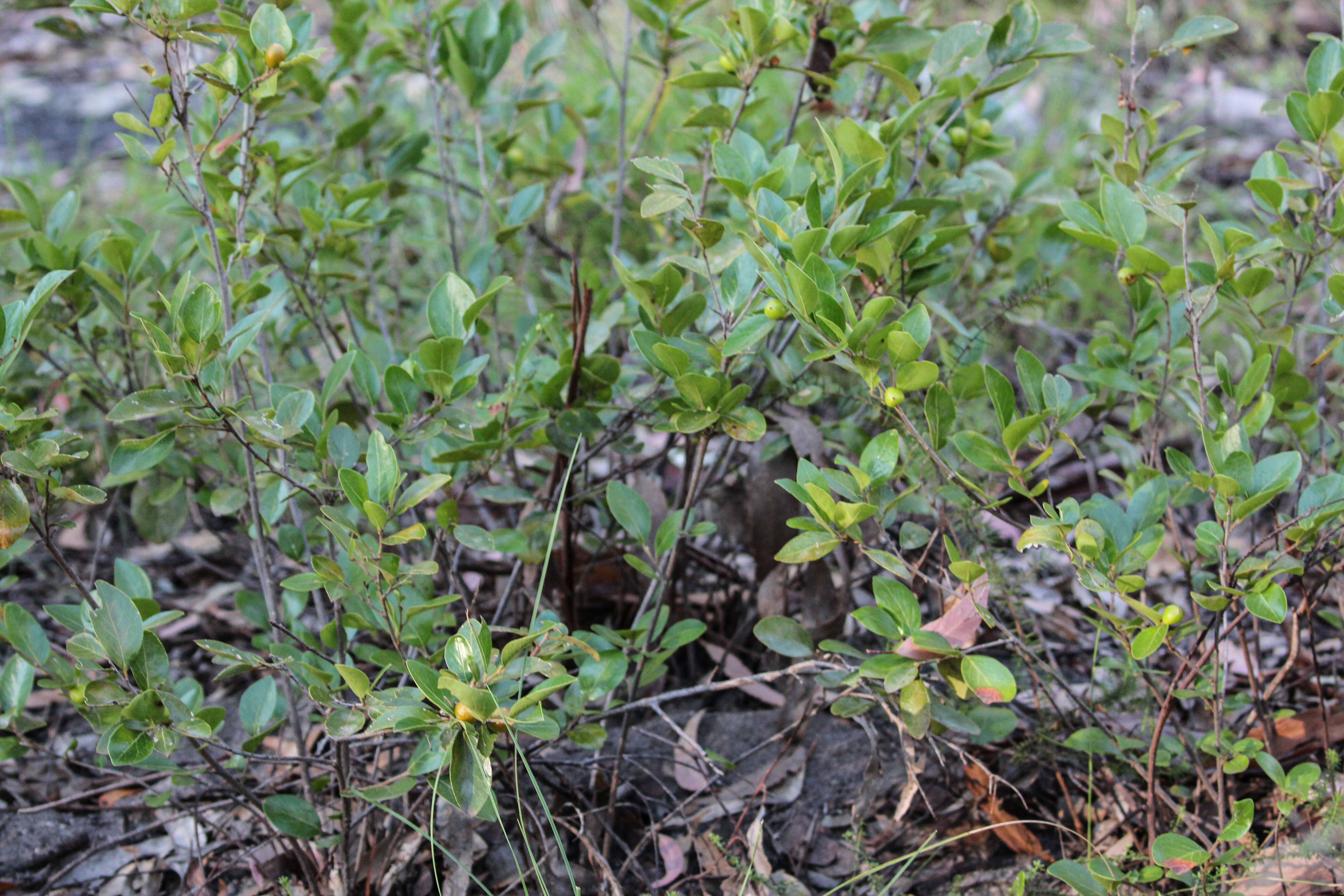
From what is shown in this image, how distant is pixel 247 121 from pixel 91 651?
2.42 feet

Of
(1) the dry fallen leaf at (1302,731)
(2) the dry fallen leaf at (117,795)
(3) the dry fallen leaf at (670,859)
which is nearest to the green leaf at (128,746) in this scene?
(2) the dry fallen leaf at (117,795)

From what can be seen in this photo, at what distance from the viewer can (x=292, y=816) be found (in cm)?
133

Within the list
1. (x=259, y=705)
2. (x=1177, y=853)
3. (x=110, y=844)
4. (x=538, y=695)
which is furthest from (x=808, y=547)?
(x=110, y=844)

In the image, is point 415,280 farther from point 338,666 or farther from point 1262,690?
point 1262,690

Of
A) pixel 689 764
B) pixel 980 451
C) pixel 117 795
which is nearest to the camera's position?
pixel 980 451

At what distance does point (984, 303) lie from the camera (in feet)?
6.54

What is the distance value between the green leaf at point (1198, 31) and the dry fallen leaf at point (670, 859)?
139cm

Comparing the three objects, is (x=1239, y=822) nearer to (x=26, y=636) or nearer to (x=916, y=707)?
(x=916, y=707)

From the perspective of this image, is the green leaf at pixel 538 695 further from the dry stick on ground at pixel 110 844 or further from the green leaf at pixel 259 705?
the dry stick on ground at pixel 110 844

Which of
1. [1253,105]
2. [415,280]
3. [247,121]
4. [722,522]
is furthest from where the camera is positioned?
[1253,105]

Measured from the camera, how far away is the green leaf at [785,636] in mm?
1413

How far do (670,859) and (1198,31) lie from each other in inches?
57.5

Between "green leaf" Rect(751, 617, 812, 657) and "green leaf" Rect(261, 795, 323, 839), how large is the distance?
0.65 meters

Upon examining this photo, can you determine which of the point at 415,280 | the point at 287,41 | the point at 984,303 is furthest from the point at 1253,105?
the point at 287,41
